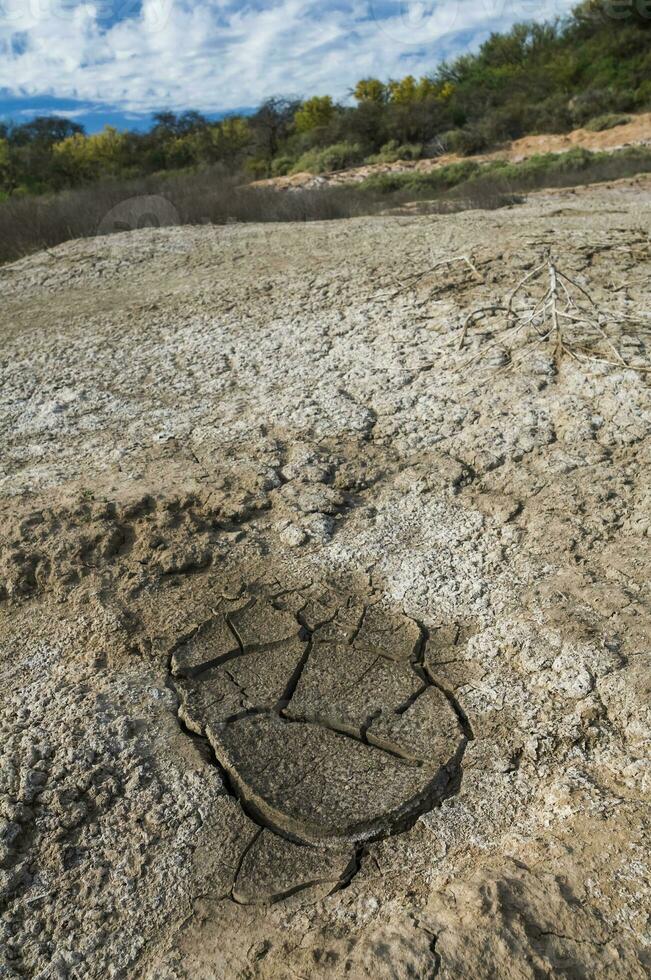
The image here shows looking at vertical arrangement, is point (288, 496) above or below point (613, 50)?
below

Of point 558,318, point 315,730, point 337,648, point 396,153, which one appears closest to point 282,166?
point 396,153

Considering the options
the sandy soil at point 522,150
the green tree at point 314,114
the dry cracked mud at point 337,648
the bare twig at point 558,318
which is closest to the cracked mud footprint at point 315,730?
the dry cracked mud at point 337,648

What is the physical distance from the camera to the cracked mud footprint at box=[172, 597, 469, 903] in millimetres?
1736

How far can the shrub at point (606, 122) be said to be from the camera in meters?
20.2

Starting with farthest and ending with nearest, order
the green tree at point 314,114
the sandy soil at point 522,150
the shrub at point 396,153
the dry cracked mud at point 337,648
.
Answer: the green tree at point 314,114 → the shrub at point 396,153 → the sandy soil at point 522,150 → the dry cracked mud at point 337,648

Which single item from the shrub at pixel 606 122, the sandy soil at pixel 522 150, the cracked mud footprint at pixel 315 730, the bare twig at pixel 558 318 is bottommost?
the sandy soil at pixel 522 150

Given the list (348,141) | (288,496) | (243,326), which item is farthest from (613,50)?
(288,496)

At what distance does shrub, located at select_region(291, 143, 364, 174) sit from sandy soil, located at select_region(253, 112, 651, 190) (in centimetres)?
62

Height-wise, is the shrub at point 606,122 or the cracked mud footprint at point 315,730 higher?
the shrub at point 606,122

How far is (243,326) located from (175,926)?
3.35m

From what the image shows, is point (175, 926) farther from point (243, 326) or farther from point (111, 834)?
point (243, 326)

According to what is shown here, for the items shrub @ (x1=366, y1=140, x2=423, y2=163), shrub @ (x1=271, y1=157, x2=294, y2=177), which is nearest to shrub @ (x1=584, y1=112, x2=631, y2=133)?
shrub @ (x1=366, y1=140, x2=423, y2=163)

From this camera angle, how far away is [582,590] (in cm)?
230

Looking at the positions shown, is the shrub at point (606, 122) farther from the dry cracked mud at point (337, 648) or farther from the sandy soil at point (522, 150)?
the dry cracked mud at point (337, 648)
